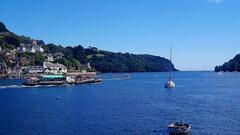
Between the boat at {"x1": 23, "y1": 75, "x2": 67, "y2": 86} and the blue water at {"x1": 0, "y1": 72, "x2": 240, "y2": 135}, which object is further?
the boat at {"x1": 23, "y1": 75, "x2": 67, "y2": 86}

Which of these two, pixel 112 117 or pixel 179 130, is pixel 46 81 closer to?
pixel 112 117

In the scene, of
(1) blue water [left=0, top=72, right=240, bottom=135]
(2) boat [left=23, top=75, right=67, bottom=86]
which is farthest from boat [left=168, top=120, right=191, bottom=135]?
(2) boat [left=23, top=75, right=67, bottom=86]

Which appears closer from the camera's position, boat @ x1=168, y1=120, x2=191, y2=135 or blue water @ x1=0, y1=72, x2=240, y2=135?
boat @ x1=168, y1=120, x2=191, y2=135

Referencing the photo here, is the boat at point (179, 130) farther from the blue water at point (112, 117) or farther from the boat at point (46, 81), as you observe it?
the boat at point (46, 81)

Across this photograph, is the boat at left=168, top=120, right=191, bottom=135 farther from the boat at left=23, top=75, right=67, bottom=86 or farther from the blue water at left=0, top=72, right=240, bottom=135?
the boat at left=23, top=75, right=67, bottom=86

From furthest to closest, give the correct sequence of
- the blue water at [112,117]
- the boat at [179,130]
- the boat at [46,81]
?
the boat at [46,81]
the blue water at [112,117]
the boat at [179,130]

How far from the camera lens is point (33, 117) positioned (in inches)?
2822

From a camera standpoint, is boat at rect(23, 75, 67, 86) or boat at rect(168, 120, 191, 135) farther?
boat at rect(23, 75, 67, 86)

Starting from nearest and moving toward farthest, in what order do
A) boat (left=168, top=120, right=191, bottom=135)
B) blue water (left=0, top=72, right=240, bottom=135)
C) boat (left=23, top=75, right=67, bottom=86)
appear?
boat (left=168, top=120, right=191, bottom=135), blue water (left=0, top=72, right=240, bottom=135), boat (left=23, top=75, right=67, bottom=86)

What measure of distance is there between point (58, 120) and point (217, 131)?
2434 centimetres

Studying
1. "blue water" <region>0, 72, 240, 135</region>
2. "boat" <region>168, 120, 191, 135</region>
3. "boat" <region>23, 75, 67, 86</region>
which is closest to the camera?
"boat" <region>168, 120, 191, 135</region>

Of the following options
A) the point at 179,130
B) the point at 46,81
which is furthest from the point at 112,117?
the point at 46,81

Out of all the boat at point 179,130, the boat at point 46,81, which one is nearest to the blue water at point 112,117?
the boat at point 179,130

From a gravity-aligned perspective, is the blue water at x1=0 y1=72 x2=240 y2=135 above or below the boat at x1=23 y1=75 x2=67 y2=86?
below
